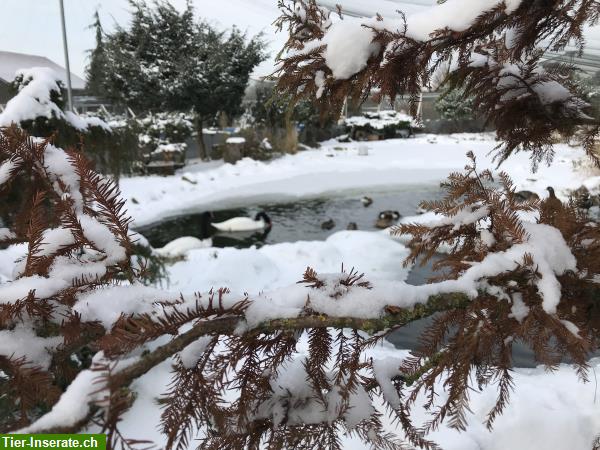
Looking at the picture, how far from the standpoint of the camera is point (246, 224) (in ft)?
31.2

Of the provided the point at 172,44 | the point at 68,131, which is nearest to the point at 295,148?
the point at 172,44

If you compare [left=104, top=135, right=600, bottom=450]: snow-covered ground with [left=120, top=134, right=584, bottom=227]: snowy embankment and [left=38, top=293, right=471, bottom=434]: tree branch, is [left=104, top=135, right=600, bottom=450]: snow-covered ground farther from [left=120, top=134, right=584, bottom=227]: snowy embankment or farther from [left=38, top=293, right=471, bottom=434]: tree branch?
[left=38, top=293, right=471, bottom=434]: tree branch

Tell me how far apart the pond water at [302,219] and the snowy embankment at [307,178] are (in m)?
0.74

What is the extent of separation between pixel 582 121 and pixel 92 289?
1.67m

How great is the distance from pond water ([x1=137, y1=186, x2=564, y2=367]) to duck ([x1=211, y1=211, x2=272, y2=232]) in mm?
205

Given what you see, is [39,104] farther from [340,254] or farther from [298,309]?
[340,254]

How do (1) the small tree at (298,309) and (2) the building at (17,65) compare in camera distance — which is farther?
(2) the building at (17,65)

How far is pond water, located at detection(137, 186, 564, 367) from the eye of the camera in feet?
29.2

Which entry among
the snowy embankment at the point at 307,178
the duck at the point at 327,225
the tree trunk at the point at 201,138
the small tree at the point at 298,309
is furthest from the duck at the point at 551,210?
the tree trunk at the point at 201,138

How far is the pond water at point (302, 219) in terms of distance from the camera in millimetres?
8898

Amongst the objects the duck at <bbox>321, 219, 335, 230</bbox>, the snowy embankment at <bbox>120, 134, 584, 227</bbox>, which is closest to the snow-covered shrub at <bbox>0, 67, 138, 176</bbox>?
the duck at <bbox>321, 219, 335, 230</bbox>

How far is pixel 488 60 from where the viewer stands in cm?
151

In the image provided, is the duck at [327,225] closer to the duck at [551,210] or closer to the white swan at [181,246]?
the white swan at [181,246]

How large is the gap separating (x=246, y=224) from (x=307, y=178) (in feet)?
19.9
